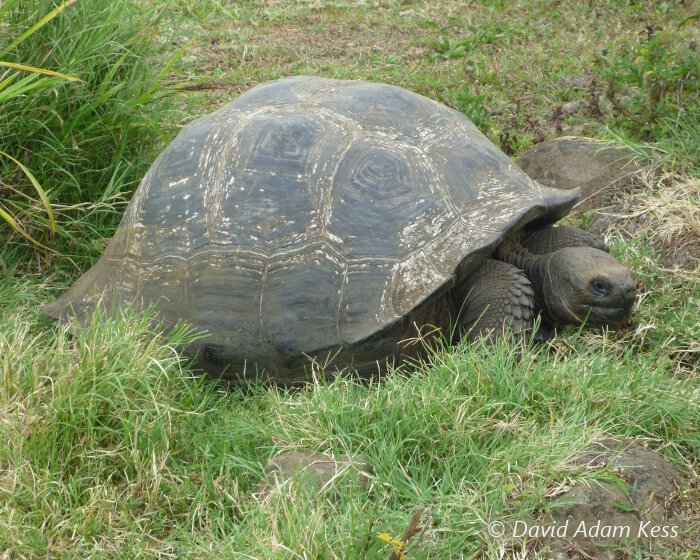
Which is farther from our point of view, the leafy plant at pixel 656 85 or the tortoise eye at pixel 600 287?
the leafy plant at pixel 656 85

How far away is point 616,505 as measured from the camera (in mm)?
2609

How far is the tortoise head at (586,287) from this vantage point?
3670 millimetres

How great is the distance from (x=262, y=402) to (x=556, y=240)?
66.1 inches

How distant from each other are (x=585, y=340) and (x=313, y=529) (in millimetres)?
1963

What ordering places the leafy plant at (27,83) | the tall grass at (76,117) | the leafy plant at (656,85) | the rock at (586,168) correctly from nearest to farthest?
the leafy plant at (27,83) < the tall grass at (76,117) < the rock at (586,168) < the leafy plant at (656,85)

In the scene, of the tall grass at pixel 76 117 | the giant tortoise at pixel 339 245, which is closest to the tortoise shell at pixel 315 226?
the giant tortoise at pixel 339 245

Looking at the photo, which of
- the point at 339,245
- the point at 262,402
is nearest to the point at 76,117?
the point at 339,245

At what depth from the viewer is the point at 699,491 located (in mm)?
2836

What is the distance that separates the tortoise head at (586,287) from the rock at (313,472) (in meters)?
1.42

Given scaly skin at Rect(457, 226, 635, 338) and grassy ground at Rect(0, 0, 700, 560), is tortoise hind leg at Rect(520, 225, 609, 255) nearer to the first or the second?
scaly skin at Rect(457, 226, 635, 338)

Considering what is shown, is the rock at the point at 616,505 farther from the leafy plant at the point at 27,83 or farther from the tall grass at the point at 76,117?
the tall grass at the point at 76,117

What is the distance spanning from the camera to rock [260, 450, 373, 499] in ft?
8.63
